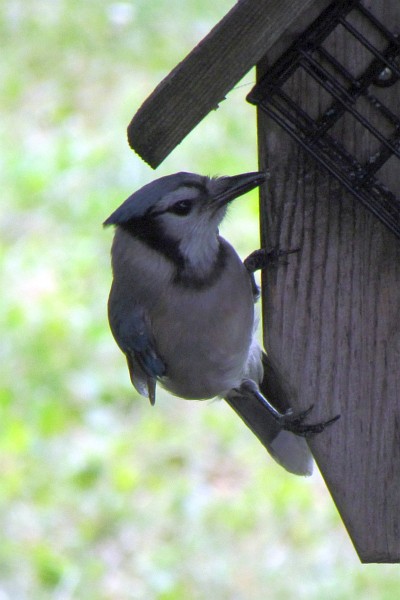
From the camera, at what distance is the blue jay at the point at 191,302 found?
240cm

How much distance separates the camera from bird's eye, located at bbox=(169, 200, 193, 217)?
2.40 meters

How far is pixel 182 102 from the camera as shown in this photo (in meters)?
1.92

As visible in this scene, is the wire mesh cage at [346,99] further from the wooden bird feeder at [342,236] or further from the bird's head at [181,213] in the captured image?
the bird's head at [181,213]

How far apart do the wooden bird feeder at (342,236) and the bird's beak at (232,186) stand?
4 cm

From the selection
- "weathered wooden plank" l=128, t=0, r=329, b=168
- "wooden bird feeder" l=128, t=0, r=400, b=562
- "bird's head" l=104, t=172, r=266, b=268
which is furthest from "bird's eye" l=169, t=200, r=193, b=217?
"weathered wooden plank" l=128, t=0, r=329, b=168

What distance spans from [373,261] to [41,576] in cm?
233

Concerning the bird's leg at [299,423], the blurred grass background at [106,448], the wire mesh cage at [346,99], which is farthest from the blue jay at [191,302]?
the blurred grass background at [106,448]

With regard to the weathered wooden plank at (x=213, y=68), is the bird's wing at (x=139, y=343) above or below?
below

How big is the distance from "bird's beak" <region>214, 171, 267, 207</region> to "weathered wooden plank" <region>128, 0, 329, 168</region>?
0.31 metres

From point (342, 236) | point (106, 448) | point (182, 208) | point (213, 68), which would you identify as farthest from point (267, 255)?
point (106, 448)

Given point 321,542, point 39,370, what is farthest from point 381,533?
point 39,370

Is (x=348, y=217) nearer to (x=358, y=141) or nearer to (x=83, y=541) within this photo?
(x=358, y=141)

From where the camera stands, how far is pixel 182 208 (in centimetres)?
241

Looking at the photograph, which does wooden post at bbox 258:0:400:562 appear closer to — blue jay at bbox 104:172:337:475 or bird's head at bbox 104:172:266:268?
blue jay at bbox 104:172:337:475
